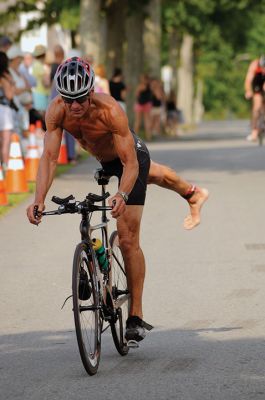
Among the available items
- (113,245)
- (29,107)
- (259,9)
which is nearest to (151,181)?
(113,245)

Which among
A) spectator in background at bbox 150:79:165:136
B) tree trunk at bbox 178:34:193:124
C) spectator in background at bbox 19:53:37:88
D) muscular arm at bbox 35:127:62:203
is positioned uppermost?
muscular arm at bbox 35:127:62:203

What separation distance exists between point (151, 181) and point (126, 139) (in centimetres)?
103

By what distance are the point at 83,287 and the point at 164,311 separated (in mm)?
2315

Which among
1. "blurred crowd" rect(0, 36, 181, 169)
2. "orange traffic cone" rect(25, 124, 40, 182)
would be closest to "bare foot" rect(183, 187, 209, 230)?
"blurred crowd" rect(0, 36, 181, 169)

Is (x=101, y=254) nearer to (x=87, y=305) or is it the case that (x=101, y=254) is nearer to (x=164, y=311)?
(x=87, y=305)

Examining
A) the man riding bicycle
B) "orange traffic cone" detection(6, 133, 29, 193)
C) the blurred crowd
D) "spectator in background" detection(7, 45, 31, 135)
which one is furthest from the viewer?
the man riding bicycle

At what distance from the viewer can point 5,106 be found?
1903 cm

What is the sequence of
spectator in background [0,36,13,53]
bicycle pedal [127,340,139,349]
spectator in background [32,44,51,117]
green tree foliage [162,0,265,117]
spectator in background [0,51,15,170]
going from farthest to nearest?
1. green tree foliage [162,0,265,117]
2. spectator in background [32,44,51,117]
3. spectator in background [0,36,13,53]
4. spectator in background [0,51,15,170]
5. bicycle pedal [127,340,139,349]

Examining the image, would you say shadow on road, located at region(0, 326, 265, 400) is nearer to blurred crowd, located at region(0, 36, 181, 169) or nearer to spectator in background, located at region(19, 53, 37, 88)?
blurred crowd, located at region(0, 36, 181, 169)

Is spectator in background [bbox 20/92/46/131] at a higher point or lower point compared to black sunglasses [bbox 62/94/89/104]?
lower

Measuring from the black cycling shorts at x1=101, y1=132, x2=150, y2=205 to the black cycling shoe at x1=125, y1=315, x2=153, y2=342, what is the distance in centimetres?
69

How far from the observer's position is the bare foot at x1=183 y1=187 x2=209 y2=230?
30.2 feet

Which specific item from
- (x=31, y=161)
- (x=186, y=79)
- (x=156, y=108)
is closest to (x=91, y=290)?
(x=31, y=161)

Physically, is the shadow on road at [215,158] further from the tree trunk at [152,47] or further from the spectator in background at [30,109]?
the tree trunk at [152,47]
